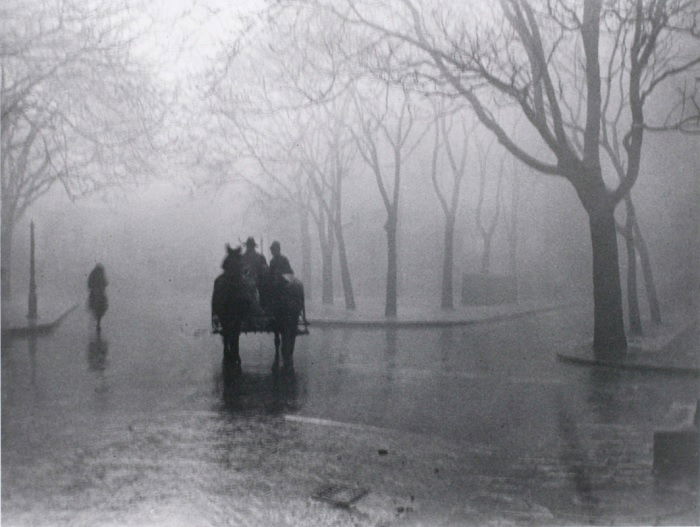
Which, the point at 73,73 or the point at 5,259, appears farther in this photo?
the point at 5,259

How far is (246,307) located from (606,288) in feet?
24.5

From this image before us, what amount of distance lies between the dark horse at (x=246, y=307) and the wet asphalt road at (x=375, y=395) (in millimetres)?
453

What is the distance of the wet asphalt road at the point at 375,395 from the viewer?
345 inches

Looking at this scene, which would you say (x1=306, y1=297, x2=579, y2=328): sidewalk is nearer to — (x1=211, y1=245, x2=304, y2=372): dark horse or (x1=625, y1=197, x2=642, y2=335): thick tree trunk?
(x1=625, y1=197, x2=642, y2=335): thick tree trunk

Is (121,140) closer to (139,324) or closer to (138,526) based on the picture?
(139,324)

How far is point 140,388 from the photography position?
12.8 m

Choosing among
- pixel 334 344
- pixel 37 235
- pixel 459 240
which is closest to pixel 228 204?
pixel 37 235

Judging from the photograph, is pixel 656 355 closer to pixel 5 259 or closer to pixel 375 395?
pixel 375 395

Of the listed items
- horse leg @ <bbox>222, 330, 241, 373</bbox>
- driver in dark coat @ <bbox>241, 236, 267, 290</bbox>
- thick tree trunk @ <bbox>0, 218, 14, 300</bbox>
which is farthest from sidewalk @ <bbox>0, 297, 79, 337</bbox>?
horse leg @ <bbox>222, 330, 241, 373</bbox>

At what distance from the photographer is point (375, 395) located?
12062 mm

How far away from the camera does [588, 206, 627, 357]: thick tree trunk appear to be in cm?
1706

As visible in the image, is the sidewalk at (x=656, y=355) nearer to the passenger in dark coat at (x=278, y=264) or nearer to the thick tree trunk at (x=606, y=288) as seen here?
the thick tree trunk at (x=606, y=288)

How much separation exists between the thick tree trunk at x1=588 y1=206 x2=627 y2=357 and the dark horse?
244 inches

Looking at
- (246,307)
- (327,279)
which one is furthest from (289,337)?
(327,279)
